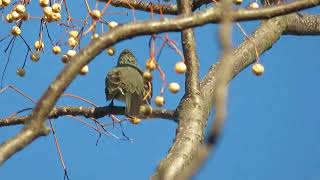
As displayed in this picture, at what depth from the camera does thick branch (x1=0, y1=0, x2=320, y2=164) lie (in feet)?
3.70

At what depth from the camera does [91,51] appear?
115cm

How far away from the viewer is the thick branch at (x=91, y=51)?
1.13 metres

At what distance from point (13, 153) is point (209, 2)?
6.32 feet

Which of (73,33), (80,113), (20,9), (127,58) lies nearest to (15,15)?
(20,9)

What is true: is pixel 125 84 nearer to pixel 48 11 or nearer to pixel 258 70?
pixel 48 11

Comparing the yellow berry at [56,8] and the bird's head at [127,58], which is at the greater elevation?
the bird's head at [127,58]

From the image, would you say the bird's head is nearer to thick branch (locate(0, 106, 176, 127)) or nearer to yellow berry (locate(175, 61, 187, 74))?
thick branch (locate(0, 106, 176, 127))

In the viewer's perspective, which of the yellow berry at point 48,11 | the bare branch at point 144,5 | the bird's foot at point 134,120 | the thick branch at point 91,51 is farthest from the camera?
the bare branch at point 144,5

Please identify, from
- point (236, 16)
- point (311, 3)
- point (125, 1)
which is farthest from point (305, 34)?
point (236, 16)

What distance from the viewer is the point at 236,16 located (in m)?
1.12

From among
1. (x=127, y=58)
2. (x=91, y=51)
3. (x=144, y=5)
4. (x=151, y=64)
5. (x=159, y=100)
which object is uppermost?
(x=127, y=58)

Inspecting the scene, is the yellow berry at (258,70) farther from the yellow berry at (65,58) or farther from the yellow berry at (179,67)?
the yellow berry at (65,58)

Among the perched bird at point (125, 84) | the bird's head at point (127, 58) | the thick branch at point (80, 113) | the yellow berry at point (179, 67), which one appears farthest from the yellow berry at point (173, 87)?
the bird's head at point (127, 58)

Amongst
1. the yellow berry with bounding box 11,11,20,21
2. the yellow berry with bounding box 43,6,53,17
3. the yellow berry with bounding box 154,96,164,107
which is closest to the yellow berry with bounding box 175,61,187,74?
the yellow berry with bounding box 154,96,164,107
